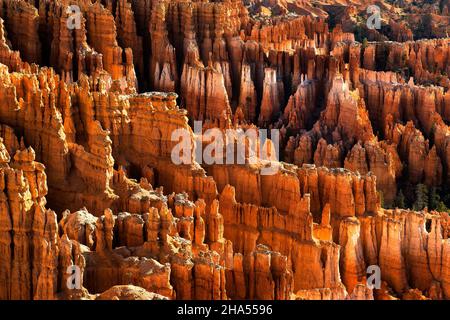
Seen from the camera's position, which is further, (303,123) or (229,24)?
(229,24)

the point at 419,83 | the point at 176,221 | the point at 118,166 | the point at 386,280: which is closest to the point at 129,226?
the point at 176,221

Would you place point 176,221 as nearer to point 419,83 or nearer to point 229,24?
point 229,24

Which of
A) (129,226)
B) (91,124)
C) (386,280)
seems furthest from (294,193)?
(129,226)

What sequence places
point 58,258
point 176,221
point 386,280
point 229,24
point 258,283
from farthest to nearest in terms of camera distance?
1. point 229,24
2. point 386,280
3. point 176,221
4. point 258,283
5. point 58,258

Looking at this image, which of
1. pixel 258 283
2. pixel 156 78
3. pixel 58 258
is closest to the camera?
pixel 58 258

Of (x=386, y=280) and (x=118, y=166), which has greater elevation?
(x=118, y=166)

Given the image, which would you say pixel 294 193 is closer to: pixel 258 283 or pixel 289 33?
pixel 258 283

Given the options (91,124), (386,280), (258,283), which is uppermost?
(91,124)
